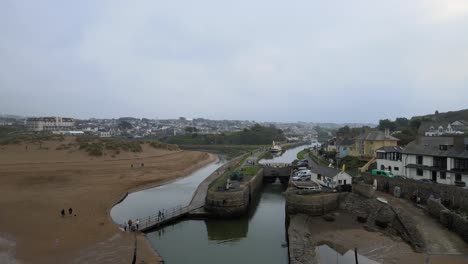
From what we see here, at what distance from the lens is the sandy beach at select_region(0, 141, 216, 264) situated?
70.7 feet

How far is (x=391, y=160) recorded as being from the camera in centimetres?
3550

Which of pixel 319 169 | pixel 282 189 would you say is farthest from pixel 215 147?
pixel 319 169

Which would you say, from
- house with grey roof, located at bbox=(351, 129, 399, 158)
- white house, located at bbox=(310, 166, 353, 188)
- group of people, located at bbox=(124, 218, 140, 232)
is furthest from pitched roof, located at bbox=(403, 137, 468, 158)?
group of people, located at bbox=(124, 218, 140, 232)

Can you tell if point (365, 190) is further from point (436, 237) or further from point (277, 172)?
point (277, 172)

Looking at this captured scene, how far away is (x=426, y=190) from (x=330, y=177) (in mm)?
8596

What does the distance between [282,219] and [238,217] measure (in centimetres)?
400

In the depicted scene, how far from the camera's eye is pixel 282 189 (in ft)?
151

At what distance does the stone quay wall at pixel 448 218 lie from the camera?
826 inches

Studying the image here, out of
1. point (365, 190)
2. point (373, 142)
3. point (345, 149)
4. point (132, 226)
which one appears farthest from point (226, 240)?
point (345, 149)

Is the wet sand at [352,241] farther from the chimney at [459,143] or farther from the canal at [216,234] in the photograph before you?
the chimney at [459,143]

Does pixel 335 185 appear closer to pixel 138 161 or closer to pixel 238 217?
pixel 238 217

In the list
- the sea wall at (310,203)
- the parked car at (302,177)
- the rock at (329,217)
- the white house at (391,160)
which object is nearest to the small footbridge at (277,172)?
the parked car at (302,177)

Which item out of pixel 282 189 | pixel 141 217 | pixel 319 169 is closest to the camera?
pixel 141 217

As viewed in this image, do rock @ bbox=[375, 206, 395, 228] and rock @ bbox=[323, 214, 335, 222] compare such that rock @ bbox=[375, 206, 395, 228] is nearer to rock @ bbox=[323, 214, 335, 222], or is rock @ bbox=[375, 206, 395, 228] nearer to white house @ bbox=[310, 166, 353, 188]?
rock @ bbox=[323, 214, 335, 222]
